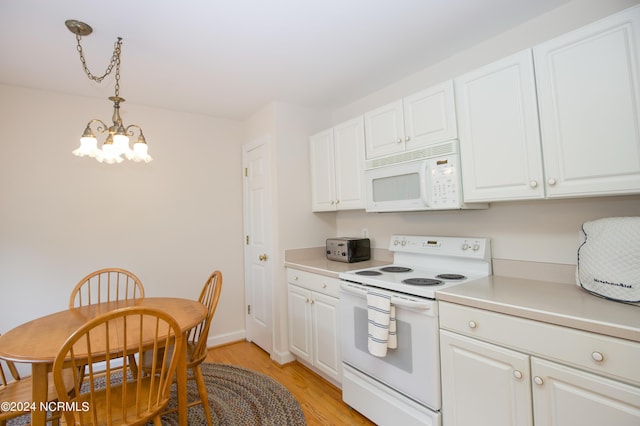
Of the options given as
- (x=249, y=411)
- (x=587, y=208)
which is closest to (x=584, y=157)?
(x=587, y=208)

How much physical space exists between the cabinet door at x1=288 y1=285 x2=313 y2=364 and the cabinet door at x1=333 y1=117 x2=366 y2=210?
0.85 meters

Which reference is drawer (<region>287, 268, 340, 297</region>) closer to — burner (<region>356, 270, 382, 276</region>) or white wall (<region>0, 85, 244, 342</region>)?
burner (<region>356, 270, 382, 276</region>)

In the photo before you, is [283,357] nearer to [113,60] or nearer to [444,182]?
[444,182]

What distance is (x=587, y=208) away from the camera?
154 cm

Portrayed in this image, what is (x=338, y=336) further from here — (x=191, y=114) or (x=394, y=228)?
(x=191, y=114)

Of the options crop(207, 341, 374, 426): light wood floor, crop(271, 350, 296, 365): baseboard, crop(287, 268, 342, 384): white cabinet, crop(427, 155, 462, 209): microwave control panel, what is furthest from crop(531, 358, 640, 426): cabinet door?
crop(271, 350, 296, 365): baseboard

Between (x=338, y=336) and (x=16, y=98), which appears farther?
(x=16, y=98)

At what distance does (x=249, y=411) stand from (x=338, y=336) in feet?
2.59

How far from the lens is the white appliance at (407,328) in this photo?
4.99ft

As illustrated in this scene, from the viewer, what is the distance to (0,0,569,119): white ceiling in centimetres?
159

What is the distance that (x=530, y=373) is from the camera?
1.18 m

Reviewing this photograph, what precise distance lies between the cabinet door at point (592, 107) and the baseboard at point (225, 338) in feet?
10.2

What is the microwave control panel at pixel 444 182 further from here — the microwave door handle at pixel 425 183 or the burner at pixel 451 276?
the burner at pixel 451 276

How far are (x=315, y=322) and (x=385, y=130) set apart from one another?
1611mm
